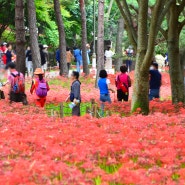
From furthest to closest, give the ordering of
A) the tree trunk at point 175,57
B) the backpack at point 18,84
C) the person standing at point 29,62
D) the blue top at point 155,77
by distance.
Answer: the person standing at point 29,62
the blue top at point 155,77
the tree trunk at point 175,57
the backpack at point 18,84

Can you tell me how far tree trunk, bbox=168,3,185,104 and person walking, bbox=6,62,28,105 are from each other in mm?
4137

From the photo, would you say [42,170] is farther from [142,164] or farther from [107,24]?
[107,24]

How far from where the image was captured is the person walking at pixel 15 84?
14840 mm

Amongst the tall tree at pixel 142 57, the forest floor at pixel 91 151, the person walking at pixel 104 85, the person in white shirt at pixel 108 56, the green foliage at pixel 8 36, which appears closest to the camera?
the forest floor at pixel 91 151

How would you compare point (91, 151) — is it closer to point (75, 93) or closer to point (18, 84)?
point (75, 93)

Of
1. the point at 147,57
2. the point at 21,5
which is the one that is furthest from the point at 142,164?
the point at 21,5

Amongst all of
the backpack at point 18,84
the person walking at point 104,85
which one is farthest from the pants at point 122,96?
the backpack at point 18,84

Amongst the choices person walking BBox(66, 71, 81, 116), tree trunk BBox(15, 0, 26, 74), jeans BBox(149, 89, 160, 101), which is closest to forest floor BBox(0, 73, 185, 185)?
person walking BBox(66, 71, 81, 116)

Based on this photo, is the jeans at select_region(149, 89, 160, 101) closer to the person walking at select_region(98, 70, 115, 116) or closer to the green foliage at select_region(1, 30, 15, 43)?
the person walking at select_region(98, 70, 115, 116)

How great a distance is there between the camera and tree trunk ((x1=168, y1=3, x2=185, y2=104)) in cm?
1538

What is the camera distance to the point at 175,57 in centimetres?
1572

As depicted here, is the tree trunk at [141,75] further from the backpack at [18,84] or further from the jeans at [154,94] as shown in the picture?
the jeans at [154,94]

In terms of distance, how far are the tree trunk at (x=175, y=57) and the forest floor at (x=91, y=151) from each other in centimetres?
567

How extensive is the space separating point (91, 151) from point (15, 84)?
8.36 metres
